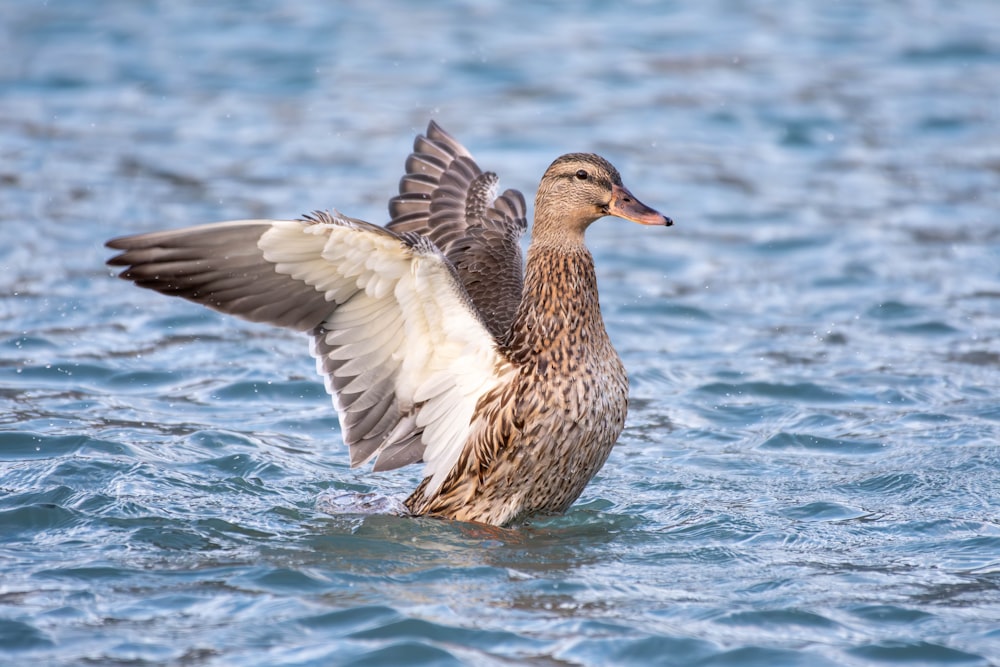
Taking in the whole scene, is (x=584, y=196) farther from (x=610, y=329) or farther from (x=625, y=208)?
(x=610, y=329)

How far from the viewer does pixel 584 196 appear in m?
6.79

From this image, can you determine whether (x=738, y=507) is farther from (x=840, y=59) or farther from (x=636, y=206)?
(x=840, y=59)

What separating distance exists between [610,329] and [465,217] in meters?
2.34

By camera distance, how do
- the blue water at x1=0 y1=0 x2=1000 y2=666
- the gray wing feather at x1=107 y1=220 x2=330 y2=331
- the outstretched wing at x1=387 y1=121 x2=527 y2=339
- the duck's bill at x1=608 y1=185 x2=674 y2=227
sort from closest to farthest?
the blue water at x1=0 y1=0 x2=1000 y2=666 < the gray wing feather at x1=107 y1=220 x2=330 y2=331 < the duck's bill at x1=608 y1=185 x2=674 y2=227 < the outstretched wing at x1=387 y1=121 x2=527 y2=339

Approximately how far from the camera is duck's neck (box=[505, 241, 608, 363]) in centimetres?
664

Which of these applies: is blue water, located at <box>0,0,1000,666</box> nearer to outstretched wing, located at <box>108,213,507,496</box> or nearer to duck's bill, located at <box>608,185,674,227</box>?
outstretched wing, located at <box>108,213,507,496</box>

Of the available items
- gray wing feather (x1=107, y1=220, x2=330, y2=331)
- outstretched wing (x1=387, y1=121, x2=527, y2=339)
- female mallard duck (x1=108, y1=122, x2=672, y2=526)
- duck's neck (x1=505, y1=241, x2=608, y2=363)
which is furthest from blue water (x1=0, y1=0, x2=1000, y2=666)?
outstretched wing (x1=387, y1=121, x2=527, y2=339)

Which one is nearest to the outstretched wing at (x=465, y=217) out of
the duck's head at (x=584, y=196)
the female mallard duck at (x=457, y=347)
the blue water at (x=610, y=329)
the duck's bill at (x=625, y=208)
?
the female mallard duck at (x=457, y=347)

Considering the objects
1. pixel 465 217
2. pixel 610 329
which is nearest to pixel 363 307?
pixel 465 217

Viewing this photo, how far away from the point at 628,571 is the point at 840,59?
37.1 ft

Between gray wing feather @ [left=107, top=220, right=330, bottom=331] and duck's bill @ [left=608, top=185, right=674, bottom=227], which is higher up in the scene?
duck's bill @ [left=608, top=185, right=674, bottom=227]

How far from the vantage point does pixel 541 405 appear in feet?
21.6

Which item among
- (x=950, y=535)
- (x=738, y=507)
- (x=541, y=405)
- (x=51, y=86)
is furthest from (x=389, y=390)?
(x=51, y=86)

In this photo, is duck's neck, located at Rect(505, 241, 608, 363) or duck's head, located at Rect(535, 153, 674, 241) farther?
duck's head, located at Rect(535, 153, 674, 241)
